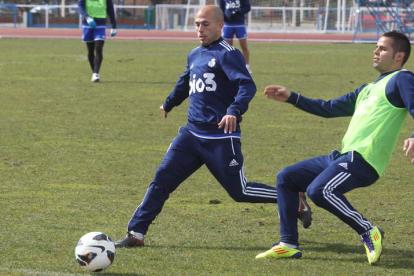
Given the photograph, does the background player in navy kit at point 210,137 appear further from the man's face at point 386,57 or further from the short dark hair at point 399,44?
the short dark hair at point 399,44

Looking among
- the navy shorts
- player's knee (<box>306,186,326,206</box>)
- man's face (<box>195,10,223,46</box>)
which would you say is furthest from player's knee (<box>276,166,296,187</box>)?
the navy shorts

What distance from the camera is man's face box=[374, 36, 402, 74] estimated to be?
5.31 m

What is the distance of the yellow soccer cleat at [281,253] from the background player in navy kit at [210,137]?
0.56 metres

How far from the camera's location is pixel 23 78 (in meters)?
16.8

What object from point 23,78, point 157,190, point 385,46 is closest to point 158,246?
point 157,190

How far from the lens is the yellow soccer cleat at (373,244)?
5160 millimetres

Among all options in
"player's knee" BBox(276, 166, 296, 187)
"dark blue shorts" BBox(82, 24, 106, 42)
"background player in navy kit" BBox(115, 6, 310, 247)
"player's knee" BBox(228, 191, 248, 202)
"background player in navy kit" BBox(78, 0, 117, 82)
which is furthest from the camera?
"dark blue shorts" BBox(82, 24, 106, 42)

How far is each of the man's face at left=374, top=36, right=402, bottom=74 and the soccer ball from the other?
2103mm

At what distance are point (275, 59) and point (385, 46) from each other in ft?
57.7

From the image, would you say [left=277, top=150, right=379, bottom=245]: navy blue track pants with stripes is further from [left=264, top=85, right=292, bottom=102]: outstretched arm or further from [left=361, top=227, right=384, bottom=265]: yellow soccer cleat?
[left=264, top=85, right=292, bottom=102]: outstretched arm

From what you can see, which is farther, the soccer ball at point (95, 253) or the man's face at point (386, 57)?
the man's face at point (386, 57)

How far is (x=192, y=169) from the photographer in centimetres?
584

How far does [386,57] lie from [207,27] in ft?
4.31

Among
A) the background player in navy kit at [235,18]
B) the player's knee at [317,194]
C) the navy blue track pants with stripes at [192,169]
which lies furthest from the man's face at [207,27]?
the background player in navy kit at [235,18]
